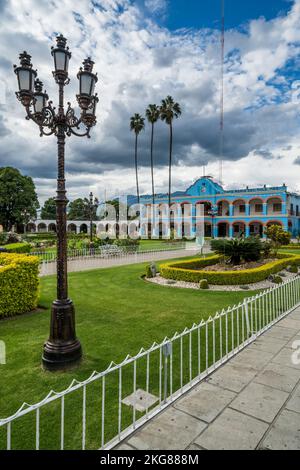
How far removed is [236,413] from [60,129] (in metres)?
4.94

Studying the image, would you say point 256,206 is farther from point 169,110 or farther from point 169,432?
point 169,432

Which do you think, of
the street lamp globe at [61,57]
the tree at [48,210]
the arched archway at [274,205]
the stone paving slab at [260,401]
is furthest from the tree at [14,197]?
the stone paving slab at [260,401]

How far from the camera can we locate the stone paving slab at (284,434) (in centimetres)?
274

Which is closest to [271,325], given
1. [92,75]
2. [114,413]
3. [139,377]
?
[139,377]

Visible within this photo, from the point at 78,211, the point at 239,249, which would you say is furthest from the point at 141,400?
the point at 78,211

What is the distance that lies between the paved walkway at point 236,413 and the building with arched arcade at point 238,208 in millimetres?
35735

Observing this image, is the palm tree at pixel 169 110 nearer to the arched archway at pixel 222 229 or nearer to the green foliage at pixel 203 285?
the arched archway at pixel 222 229

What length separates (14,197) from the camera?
1588 inches

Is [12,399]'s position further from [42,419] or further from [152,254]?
[152,254]

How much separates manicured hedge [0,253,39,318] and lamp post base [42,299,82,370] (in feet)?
10.7

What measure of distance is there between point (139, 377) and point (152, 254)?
18547 mm

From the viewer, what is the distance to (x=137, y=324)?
6.63 m

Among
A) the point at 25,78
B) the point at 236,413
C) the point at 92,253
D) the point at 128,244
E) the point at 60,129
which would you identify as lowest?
the point at 236,413

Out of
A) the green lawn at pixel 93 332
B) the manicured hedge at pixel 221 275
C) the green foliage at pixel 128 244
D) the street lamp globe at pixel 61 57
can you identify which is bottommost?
the green lawn at pixel 93 332
